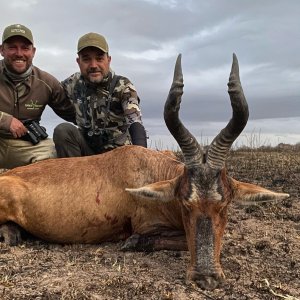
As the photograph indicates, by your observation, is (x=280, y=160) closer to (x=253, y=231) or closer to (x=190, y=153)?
(x=253, y=231)

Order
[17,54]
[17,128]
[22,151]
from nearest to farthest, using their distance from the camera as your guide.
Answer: [17,128]
[17,54]
[22,151]

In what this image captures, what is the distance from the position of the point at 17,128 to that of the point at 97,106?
1.47 metres

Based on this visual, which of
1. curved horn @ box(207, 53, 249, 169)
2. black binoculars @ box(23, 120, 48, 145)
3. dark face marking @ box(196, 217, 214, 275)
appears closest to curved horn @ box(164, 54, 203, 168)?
curved horn @ box(207, 53, 249, 169)

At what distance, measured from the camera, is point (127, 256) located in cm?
584

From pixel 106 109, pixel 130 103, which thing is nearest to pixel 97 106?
pixel 106 109

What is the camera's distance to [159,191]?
219 inches

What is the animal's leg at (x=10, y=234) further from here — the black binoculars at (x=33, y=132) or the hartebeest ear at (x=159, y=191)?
the black binoculars at (x=33, y=132)

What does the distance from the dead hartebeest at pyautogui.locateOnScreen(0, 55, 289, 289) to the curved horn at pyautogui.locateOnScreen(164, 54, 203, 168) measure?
10 millimetres

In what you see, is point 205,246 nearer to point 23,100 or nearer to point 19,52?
point 23,100

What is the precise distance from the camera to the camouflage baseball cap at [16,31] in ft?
30.2

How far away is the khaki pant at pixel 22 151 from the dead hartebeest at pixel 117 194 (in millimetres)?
2627

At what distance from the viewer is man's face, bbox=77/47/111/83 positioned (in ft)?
29.2

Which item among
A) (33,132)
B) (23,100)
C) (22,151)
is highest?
(23,100)

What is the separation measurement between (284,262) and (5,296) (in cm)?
308
